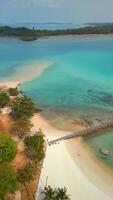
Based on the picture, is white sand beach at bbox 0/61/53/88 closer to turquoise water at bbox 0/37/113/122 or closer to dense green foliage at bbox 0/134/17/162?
turquoise water at bbox 0/37/113/122

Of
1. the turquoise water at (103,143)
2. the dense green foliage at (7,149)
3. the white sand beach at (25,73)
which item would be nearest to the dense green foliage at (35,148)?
the dense green foliage at (7,149)

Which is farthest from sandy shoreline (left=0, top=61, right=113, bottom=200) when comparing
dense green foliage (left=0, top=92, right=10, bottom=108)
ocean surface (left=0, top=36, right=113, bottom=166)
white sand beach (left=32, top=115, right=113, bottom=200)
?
dense green foliage (left=0, top=92, right=10, bottom=108)

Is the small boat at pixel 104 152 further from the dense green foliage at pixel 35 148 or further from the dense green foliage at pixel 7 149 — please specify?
the dense green foliage at pixel 7 149

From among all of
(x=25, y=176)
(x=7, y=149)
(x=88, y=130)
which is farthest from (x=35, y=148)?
(x=88, y=130)

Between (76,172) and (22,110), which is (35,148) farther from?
(22,110)

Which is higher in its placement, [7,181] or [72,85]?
[7,181]

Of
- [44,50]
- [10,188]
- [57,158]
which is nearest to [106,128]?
[57,158]

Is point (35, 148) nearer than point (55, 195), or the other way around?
point (55, 195)
